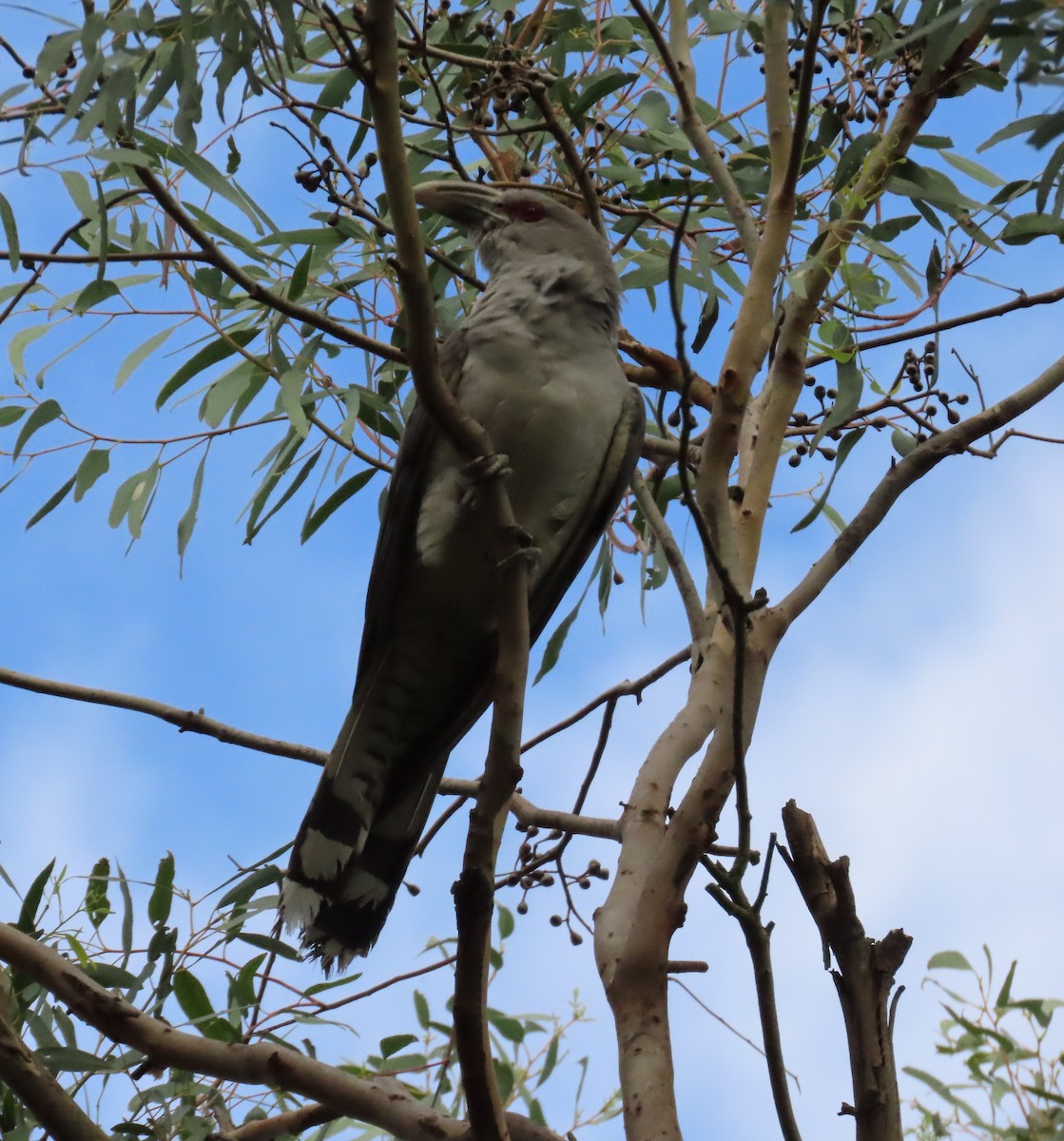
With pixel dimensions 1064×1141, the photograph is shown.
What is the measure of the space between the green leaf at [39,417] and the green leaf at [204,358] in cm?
32

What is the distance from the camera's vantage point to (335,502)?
14.8 feet

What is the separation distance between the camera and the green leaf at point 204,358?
14.4ft

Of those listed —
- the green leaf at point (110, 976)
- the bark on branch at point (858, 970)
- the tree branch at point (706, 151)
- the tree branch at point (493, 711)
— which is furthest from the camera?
the tree branch at point (706, 151)

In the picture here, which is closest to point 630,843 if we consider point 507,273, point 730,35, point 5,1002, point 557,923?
point 557,923

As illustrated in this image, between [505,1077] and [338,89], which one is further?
[338,89]

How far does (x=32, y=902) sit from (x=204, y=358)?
190cm

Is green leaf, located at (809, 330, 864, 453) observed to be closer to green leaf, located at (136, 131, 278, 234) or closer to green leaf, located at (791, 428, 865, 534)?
green leaf, located at (791, 428, 865, 534)

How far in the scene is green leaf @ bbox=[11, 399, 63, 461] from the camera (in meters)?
4.31

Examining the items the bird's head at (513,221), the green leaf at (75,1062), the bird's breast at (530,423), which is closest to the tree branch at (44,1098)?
the green leaf at (75,1062)

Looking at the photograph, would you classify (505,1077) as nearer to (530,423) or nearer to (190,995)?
(190,995)

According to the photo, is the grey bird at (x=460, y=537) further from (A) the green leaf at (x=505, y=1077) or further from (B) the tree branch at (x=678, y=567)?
(A) the green leaf at (x=505, y=1077)

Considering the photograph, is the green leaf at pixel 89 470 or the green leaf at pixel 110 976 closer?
the green leaf at pixel 110 976

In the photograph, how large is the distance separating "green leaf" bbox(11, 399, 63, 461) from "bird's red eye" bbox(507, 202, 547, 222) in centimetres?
159

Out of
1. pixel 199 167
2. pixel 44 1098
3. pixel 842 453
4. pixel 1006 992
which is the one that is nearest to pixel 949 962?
pixel 1006 992
